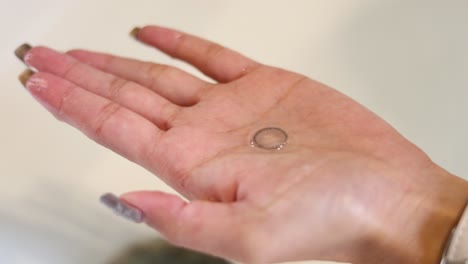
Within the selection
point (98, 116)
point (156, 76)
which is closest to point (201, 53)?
point (156, 76)

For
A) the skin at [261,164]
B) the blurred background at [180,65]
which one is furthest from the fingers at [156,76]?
the blurred background at [180,65]

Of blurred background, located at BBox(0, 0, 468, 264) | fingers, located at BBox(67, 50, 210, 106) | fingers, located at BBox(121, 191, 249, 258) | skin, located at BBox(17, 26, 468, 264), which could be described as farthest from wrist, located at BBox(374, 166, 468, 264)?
blurred background, located at BBox(0, 0, 468, 264)

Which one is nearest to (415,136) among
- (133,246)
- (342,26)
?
(342,26)

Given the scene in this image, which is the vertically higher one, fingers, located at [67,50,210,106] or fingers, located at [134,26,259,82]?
fingers, located at [134,26,259,82]

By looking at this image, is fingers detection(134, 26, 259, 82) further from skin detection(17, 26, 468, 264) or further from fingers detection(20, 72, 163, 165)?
fingers detection(20, 72, 163, 165)

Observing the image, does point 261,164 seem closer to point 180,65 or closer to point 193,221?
point 193,221

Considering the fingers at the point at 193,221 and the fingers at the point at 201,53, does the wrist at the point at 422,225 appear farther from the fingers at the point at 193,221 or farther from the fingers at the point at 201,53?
the fingers at the point at 201,53
